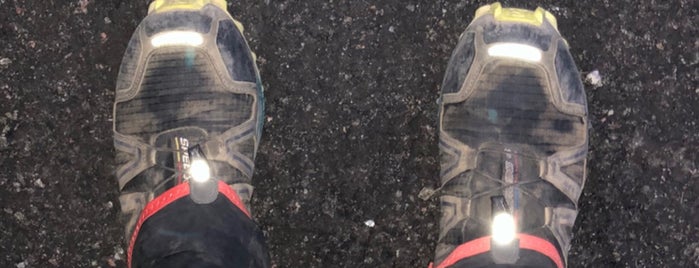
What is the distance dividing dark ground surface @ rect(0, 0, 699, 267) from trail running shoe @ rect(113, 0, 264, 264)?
11 centimetres

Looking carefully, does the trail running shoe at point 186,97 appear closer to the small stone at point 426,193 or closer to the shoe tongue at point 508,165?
the small stone at point 426,193

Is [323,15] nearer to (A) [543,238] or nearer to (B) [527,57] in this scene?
(B) [527,57]

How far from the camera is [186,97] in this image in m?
1.89

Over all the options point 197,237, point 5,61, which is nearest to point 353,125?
point 197,237

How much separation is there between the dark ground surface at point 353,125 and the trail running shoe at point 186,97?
0.36 ft

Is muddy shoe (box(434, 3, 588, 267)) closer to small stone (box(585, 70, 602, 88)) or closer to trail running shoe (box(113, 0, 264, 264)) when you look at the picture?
small stone (box(585, 70, 602, 88))

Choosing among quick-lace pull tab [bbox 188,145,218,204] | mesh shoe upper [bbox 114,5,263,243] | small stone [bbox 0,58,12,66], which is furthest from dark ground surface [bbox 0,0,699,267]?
quick-lace pull tab [bbox 188,145,218,204]

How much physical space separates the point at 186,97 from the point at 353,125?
→ 457 mm

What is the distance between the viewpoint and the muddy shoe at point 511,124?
72.6 inches

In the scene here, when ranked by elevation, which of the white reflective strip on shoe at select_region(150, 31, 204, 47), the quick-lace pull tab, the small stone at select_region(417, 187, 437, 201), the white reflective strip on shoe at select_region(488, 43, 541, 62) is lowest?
the quick-lace pull tab

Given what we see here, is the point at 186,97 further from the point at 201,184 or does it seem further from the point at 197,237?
the point at 197,237

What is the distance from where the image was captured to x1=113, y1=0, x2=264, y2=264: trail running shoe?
73.0 inches

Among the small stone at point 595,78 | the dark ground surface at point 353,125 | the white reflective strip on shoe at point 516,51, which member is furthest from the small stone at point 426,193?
the small stone at point 595,78

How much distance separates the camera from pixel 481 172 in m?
1.86
